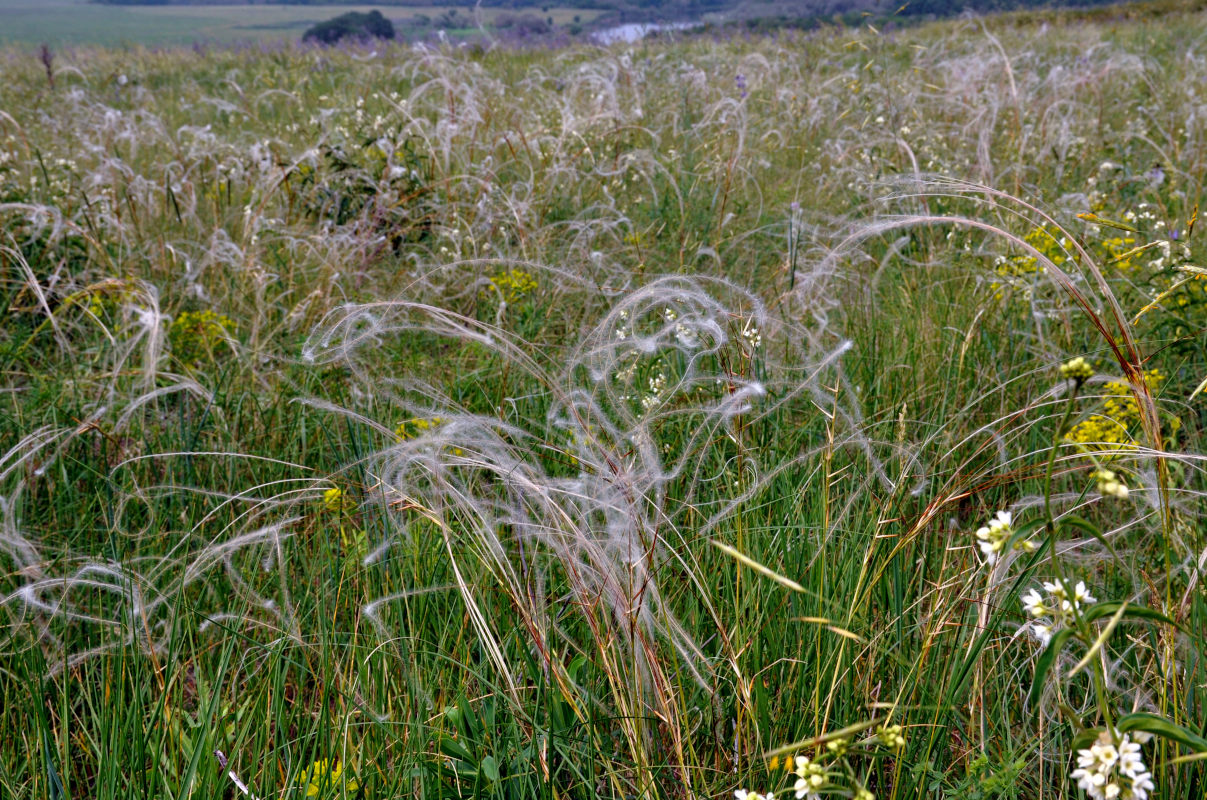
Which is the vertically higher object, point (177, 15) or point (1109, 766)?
point (177, 15)

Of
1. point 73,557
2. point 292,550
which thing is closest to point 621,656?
point 292,550

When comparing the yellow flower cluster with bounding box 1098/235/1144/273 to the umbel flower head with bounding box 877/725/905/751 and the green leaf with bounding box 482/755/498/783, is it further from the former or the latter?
the green leaf with bounding box 482/755/498/783

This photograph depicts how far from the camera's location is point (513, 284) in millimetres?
3330

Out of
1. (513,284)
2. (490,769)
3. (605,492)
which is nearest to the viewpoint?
(490,769)

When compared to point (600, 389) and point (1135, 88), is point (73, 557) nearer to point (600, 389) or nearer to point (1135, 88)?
point (600, 389)

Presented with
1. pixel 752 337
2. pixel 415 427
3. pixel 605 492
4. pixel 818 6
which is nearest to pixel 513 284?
pixel 415 427

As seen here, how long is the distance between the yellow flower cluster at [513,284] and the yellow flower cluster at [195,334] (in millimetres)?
987

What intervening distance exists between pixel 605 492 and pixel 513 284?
182 centimetres

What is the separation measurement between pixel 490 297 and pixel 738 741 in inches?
91.3

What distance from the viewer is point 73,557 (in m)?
1.98

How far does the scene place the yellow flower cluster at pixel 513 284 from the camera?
3316mm

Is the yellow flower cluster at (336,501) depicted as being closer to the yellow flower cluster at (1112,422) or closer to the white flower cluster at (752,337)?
the white flower cluster at (752,337)

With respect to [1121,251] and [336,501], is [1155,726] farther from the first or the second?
[1121,251]

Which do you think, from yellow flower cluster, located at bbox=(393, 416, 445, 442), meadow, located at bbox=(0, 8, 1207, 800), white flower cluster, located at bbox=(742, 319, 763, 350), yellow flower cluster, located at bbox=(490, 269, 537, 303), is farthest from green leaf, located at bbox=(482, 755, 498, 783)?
yellow flower cluster, located at bbox=(490, 269, 537, 303)
